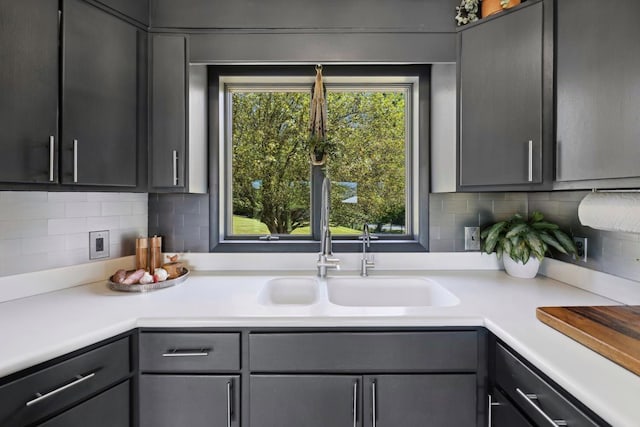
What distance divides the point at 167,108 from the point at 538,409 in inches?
73.2

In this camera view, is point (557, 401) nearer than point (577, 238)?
Yes

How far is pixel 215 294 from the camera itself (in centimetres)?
149

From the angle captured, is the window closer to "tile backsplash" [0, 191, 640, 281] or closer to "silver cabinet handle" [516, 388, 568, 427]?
"tile backsplash" [0, 191, 640, 281]

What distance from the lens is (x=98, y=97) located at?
4.73 ft

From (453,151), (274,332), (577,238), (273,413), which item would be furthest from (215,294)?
(577,238)

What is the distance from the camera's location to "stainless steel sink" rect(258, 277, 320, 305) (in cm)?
176

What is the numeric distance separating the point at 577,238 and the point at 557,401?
103cm

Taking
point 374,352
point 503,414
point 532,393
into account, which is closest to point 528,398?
point 532,393

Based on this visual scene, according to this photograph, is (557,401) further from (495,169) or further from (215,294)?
(215,294)

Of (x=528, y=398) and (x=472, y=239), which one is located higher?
(x=472, y=239)

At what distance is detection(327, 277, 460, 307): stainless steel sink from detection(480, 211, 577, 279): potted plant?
43 cm

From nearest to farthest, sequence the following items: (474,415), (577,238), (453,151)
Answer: (474,415), (577,238), (453,151)

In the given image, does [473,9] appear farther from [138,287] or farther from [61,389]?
[61,389]

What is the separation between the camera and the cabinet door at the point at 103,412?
1.03 m
